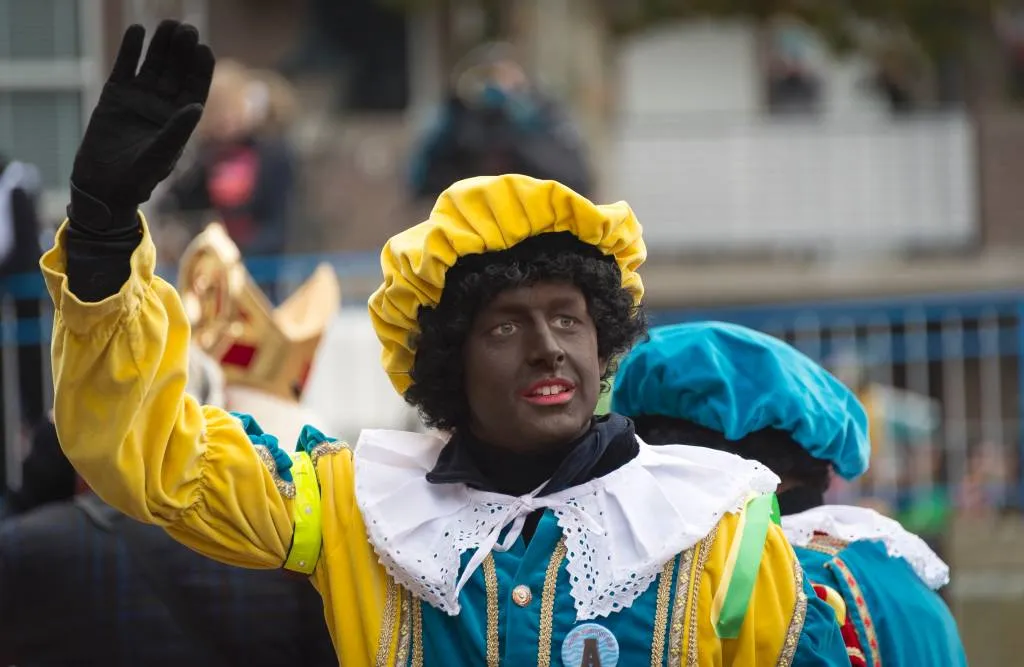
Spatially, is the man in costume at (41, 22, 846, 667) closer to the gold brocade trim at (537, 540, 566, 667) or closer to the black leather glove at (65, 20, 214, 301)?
the gold brocade trim at (537, 540, 566, 667)

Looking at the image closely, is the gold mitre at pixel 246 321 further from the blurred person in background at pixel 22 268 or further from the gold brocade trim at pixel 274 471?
the blurred person in background at pixel 22 268

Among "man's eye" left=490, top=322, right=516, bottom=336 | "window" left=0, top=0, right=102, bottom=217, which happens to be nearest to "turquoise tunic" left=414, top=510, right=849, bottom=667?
"man's eye" left=490, top=322, right=516, bottom=336

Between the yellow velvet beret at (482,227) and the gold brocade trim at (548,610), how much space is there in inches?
19.3

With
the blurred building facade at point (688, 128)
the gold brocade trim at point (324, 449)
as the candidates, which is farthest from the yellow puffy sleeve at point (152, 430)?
the blurred building facade at point (688, 128)

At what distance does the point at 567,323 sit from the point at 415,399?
0.33m

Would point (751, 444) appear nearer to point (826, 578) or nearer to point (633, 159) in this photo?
point (826, 578)

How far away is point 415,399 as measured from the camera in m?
3.42

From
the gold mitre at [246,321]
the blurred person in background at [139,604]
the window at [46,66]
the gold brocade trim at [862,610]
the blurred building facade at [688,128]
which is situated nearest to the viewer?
the gold brocade trim at [862,610]

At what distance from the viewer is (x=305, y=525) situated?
3.24m

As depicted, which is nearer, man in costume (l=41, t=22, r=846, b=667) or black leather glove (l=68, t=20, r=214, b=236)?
black leather glove (l=68, t=20, r=214, b=236)

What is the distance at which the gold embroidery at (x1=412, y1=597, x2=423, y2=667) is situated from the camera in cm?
321

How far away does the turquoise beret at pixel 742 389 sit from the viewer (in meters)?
3.75

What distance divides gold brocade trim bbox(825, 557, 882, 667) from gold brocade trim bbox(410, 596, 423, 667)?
852 mm

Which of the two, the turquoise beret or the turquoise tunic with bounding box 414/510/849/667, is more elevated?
the turquoise beret
